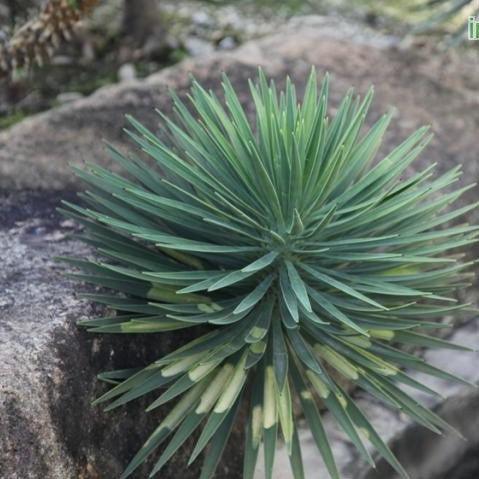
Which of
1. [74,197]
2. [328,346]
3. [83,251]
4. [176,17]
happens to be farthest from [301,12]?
[328,346]

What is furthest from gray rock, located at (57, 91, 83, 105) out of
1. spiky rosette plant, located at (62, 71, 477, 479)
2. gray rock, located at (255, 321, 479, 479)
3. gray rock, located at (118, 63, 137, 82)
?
gray rock, located at (255, 321, 479, 479)

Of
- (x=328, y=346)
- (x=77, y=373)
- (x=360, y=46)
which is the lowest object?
(x=77, y=373)

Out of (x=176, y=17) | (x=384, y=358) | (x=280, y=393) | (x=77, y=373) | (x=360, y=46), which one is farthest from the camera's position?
(x=176, y=17)

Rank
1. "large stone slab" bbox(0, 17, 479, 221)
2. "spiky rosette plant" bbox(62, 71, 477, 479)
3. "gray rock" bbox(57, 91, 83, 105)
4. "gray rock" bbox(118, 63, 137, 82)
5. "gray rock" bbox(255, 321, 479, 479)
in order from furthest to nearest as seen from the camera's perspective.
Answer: "gray rock" bbox(118, 63, 137, 82) < "gray rock" bbox(57, 91, 83, 105) < "large stone slab" bbox(0, 17, 479, 221) < "gray rock" bbox(255, 321, 479, 479) < "spiky rosette plant" bbox(62, 71, 477, 479)

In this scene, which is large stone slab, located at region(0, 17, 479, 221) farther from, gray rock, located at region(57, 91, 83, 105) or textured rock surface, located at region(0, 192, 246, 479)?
textured rock surface, located at region(0, 192, 246, 479)

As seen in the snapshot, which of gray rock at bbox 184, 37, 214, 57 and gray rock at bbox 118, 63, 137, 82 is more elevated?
gray rock at bbox 184, 37, 214, 57

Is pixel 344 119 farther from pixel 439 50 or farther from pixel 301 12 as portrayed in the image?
pixel 301 12

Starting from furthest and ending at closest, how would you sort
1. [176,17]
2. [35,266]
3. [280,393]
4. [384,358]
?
[176,17] < [35,266] < [384,358] < [280,393]
